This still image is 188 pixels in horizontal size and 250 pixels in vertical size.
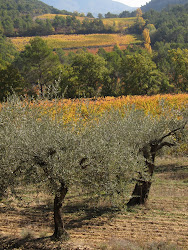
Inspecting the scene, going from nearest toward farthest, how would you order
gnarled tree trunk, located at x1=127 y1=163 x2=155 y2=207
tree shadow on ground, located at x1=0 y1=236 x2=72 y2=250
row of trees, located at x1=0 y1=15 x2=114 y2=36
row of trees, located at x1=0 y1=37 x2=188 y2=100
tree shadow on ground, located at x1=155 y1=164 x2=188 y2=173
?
tree shadow on ground, located at x1=0 y1=236 x2=72 y2=250 → gnarled tree trunk, located at x1=127 y1=163 x2=155 y2=207 → tree shadow on ground, located at x1=155 y1=164 x2=188 y2=173 → row of trees, located at x1=0 y1=37 x2=188 y2=100 → row of trees, located at x1=0 y1=15 x2=114 y2=36

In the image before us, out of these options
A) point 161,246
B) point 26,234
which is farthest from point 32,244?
point 161,246

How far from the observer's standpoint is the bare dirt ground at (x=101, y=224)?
927 centimetres

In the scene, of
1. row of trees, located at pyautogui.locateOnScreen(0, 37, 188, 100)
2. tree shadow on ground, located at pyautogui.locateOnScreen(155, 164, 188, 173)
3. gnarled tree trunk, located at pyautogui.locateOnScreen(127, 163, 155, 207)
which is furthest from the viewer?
row of trees, located at pyautogui.locateOnScreen(0, 37, 188, 100)

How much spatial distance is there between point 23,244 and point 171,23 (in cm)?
10926

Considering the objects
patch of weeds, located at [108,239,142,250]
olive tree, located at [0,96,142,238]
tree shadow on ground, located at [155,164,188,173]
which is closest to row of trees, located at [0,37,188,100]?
tree shadow on ground, located at [155,164,188,173]

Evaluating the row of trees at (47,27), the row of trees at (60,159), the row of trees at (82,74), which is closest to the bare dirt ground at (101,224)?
the row of trees at (60,159)

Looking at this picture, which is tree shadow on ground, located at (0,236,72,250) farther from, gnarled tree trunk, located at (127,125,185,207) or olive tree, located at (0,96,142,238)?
gnarled tree trunk, located at (127,125,185,207)

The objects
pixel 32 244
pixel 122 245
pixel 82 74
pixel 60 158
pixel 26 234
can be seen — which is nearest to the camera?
pixel 60 158

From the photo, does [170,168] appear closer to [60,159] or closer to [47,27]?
[60,159]

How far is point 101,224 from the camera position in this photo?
10953 millimetres

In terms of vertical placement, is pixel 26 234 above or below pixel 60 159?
below

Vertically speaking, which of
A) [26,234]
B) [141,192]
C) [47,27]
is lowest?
[26,234]

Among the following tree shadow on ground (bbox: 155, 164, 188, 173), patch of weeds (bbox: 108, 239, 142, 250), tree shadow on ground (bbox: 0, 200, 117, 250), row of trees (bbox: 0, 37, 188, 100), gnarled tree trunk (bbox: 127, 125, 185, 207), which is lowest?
tree shadow on ground (bbox: 155, 164, 188, 173)

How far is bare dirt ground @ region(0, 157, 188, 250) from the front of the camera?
9.27m
